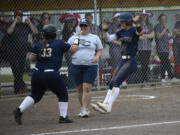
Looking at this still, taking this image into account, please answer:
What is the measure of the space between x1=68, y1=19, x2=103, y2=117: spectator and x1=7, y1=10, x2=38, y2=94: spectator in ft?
13.2

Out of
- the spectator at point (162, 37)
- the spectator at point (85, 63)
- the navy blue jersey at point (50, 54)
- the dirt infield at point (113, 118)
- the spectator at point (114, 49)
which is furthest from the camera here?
the spectator at point (162, 37)

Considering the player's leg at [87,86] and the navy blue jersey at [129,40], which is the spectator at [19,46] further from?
the navy blue jersey at [129,40]

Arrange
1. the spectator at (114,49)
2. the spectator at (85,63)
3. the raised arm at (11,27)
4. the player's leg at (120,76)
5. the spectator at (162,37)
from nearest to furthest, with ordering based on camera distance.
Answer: the player's leg at (120,76) → the spectator at (85,63) → the raised arm at (11,27) → the spectator at (114,49) → the spectator at (162,37)

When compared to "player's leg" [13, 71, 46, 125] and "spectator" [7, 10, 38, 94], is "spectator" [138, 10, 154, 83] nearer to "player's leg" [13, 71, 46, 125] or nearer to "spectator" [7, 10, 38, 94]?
"spectator" [7, 10, 38, 94]

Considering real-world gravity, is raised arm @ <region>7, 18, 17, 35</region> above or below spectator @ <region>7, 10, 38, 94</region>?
above

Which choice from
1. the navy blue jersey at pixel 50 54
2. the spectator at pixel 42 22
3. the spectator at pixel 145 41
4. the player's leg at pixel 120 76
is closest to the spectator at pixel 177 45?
the spectator at pixel 145 41

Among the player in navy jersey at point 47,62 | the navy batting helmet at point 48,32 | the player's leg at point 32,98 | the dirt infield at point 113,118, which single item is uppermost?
the navy batting helmet at point 48,32

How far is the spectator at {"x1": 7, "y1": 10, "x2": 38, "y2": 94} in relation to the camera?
14.0 meters

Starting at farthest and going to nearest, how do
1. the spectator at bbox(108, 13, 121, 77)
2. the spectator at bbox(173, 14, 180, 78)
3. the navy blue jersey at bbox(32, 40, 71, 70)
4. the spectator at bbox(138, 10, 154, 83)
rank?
the spectator at bbox(173, 14, 180, 78), the spectator at bbox(138, 10, 154, 83), the spectator at bbox(108, 13, 121, 77), the navy blue jersey at bbox(32, 40, 71, 70)

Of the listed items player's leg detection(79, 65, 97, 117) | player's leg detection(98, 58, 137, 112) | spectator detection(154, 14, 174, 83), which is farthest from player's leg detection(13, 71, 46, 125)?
spectator detection(154, 14, 174, 83)

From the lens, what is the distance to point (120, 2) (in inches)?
628

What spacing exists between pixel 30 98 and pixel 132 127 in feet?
6.44

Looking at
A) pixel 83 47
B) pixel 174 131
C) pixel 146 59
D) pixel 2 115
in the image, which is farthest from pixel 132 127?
pixel 146 59

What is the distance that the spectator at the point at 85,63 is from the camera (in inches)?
397
